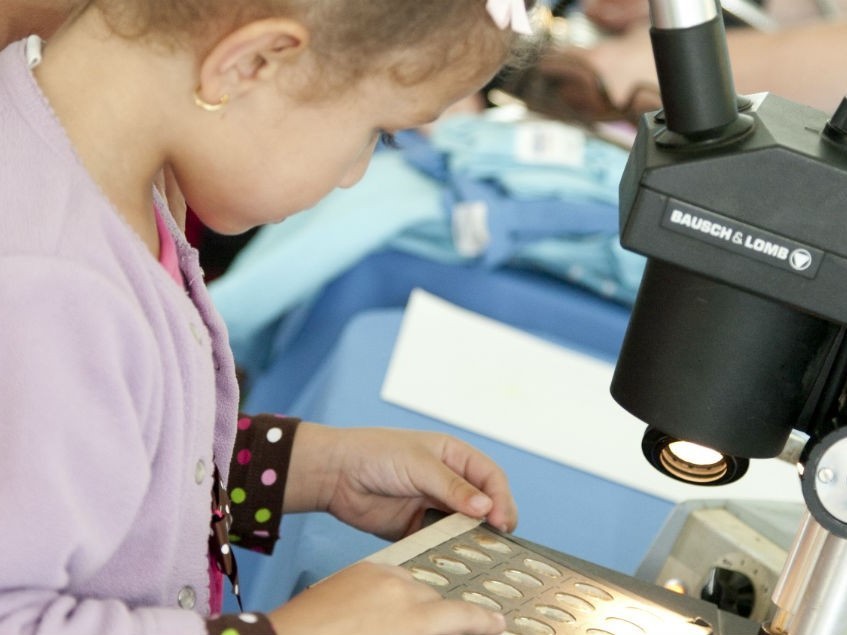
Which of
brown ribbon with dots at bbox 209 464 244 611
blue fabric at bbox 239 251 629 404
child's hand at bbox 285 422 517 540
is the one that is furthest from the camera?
blue fabric at bbox 239 251 629 404

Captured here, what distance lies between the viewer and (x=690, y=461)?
617 millimetres

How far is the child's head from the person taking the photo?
22.5 inches

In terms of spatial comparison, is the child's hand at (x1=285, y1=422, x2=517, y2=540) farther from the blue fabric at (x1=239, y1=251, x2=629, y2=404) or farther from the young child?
the blue fabric at (x1=239, y1=251, x2=629, y2=404)

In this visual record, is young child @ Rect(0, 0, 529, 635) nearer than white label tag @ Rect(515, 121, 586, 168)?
Yes

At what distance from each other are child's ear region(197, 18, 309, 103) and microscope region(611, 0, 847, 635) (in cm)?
18

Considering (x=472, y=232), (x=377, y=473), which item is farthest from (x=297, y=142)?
(x=472, y=232)

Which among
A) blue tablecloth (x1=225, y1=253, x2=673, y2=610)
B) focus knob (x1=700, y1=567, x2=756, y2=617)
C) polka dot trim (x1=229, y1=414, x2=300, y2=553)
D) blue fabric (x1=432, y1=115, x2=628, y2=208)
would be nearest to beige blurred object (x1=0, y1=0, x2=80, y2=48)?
polka dot trim (x1=229, y1=414, x2=300, y2=553)

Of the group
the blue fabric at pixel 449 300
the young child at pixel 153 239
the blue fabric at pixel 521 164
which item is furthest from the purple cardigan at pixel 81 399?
the blue fabric at pixel 521 164

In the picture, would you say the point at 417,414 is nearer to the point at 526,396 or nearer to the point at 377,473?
the point at 526,396

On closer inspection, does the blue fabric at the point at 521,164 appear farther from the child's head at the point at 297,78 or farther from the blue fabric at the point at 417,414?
the child's head at the point at 297,78

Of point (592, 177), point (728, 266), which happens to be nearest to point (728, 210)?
point (728, 266)

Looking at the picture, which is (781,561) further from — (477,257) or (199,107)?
(477,257)

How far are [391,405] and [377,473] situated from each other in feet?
0.89

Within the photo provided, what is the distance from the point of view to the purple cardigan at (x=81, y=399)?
19.9 inches
